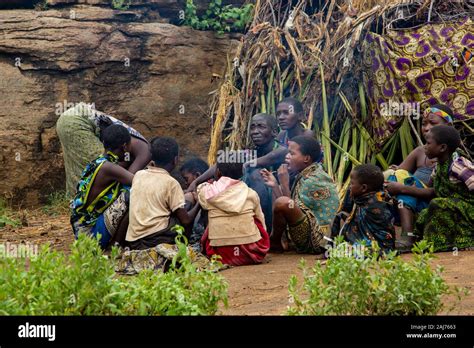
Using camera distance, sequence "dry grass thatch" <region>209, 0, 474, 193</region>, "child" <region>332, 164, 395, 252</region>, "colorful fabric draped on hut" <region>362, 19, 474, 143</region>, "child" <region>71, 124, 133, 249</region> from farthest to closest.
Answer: "dry grass thatch" <region>209, 0, 474, 193</region>
"colorful fabric draped on hut" <region>362, 19, 474, 143</region>
"child" <region>71, 124, 133, 249</region>
"child" <region>332, 164, 395, 252</region>

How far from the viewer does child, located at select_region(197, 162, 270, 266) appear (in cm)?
688

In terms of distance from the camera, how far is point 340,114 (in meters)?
8.85

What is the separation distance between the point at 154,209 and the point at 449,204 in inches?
86.4

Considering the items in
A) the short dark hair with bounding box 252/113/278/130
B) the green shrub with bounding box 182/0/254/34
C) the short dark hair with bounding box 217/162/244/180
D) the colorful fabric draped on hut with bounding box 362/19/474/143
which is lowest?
the short dark hair with bounding box 217/162/244/180

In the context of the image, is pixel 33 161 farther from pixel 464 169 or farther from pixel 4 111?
pixel 464 169

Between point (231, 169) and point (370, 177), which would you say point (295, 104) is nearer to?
point (231, 169)

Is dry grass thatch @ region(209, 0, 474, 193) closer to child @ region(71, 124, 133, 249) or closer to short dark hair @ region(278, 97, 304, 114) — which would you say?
short dark hair @ region(278, 97, 304, 114)

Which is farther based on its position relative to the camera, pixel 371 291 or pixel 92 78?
pixel 92 78

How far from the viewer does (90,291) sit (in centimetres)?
458

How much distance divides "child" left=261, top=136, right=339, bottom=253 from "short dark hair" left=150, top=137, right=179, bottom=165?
732 millimetres

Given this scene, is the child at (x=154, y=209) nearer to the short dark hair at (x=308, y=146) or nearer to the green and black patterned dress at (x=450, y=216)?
the short dark hair at (x=308, y=146)

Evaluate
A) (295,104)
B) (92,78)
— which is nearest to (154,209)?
(295,104)

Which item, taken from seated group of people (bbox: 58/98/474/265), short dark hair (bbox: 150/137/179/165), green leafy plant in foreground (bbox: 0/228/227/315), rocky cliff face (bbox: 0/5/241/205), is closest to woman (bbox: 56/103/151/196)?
seated group of people (bbox: 58/98/474/265)
